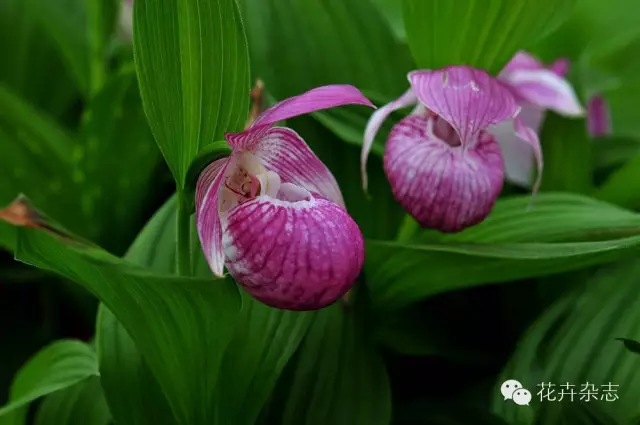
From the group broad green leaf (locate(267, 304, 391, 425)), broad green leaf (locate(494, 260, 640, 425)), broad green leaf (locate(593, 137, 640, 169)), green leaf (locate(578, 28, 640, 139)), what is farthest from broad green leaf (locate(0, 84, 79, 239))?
green leaf (locate(578, 28, 640, 139))

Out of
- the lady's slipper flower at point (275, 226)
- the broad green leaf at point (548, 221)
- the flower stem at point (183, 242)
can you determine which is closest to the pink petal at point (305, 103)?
the lady's slipper flower at point (275, 226)

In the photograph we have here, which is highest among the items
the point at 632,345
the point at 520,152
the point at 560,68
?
the point at 560,68

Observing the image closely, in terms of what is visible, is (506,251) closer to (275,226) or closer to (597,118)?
(275,226)

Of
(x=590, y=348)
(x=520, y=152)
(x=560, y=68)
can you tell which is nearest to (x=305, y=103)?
(x=590, y=348)

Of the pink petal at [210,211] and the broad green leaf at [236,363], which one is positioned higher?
the pink petal at [210,211]

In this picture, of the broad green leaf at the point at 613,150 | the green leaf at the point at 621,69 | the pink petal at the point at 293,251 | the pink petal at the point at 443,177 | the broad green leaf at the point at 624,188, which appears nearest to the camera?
the pink petal at the point at 293,251

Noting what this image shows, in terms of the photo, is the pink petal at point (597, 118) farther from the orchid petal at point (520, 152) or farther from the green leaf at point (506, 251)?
the green leaf at point (506, 251)
